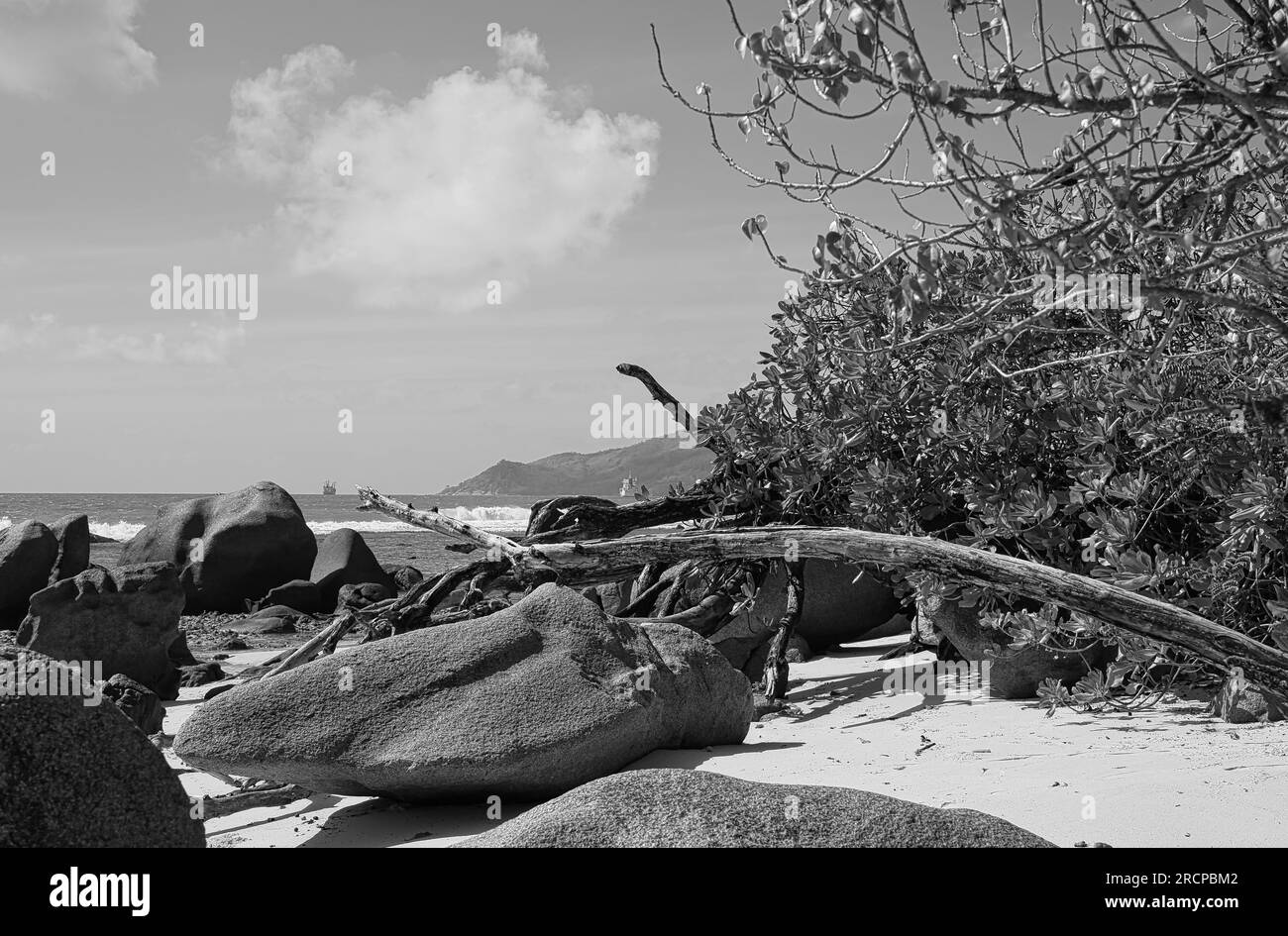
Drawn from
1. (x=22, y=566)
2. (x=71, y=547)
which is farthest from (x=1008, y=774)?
(x=71, y=547)

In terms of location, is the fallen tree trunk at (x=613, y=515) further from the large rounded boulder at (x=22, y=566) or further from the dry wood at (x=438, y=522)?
the large rounded boulder at (x=22, y=566)

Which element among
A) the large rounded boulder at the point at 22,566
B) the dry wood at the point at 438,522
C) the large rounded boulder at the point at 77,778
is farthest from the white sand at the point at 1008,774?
the large rounded boulder at the point at 22,566

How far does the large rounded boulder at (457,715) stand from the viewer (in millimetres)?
5301

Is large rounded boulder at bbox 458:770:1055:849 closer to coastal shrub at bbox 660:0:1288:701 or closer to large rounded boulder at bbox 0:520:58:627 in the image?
coastal shrub at bbox 660:0:1288:701

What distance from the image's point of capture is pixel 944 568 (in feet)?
18.3

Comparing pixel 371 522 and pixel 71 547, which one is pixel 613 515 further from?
pixel 371 522

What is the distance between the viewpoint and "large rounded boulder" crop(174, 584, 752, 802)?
5.30 m

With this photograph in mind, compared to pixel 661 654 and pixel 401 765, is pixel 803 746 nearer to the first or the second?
pixel 661 654

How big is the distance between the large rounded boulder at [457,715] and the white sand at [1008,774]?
26 cm

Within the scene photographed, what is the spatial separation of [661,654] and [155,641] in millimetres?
5071

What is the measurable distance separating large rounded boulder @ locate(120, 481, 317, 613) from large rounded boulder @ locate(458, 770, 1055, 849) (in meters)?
15.0

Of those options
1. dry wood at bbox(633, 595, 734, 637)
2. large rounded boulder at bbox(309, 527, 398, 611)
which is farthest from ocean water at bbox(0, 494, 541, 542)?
dry wood at bbox(633, 595, 734, 637)

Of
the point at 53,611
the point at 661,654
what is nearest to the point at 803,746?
the point at 661,654

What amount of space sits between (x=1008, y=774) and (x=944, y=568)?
107cm
